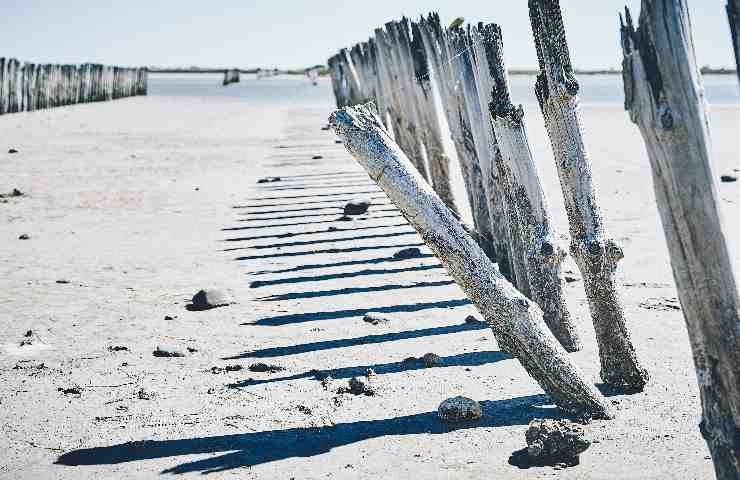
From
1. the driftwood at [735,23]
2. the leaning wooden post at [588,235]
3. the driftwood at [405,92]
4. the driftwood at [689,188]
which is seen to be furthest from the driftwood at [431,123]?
the driftwood at [735,23]

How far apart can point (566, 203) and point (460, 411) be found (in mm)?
1149

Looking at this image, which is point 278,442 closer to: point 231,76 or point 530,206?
point 530,206

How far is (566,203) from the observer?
156 inches

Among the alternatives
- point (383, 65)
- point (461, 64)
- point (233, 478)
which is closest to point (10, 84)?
point (383, 65)

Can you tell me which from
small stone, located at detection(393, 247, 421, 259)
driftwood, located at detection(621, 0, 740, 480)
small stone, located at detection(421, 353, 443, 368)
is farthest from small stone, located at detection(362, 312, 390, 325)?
driftwood, located at detection(621, 0, 740, 480)

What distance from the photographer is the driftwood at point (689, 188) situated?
2.28 meters

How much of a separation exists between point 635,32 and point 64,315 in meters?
4.48

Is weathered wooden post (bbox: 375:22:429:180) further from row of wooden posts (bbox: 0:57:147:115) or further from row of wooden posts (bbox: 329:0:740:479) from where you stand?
row of wooden posts (bbox: 0:57:147:115)

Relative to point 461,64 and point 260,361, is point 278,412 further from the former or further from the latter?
point 461,64

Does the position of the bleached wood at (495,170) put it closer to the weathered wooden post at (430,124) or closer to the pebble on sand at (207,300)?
the pebble on sand at (207,300)

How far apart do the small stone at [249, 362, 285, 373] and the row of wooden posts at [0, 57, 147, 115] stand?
27699mm

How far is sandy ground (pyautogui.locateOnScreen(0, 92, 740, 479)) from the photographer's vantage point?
11.1 feet

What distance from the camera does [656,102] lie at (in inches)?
91.1

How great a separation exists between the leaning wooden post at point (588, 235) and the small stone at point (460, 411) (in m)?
0.73
